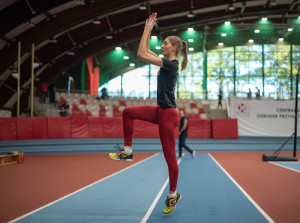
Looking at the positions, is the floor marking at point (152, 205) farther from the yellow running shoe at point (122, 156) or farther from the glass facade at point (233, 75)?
the glass facade at point (233, 75)

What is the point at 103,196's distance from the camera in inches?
231

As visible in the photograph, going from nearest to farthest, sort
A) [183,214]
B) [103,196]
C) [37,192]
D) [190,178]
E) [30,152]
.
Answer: [183,214] < [103,196] < [37,192] < [190,178] < [30,152]

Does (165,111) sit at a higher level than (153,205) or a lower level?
higher

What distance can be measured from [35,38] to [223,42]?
16355mm

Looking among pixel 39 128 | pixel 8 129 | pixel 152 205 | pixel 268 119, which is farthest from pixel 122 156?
pixel 268 119

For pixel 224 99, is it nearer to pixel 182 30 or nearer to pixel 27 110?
pixel 182 30

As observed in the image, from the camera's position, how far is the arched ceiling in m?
20.4

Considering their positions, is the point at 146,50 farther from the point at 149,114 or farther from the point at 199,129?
the point at 199,129

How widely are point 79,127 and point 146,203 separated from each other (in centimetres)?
1650

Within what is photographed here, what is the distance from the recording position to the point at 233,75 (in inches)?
1233

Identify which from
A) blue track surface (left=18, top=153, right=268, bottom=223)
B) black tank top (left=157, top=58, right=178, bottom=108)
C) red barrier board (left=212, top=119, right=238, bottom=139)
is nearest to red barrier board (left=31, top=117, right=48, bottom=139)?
red barrier board (left=212, top=119, right=238, bottom=139)

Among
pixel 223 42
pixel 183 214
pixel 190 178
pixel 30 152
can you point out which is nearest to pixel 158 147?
pixel 30 152

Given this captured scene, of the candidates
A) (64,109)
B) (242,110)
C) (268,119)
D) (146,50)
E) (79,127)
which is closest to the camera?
(146,50)

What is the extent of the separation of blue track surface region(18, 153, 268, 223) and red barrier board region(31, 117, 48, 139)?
1285 centimetres
